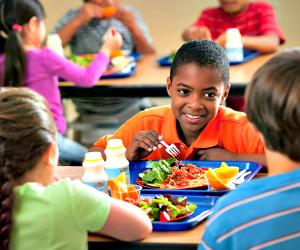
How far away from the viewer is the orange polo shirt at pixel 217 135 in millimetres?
2174

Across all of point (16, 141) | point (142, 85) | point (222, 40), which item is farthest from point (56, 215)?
point (222, 40)

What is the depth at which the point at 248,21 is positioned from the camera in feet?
12.5

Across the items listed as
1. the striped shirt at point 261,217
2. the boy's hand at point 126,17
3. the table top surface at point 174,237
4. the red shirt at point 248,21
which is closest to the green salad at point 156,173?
the table top surface at point 174,237

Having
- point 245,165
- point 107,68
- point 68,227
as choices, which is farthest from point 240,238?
point 107,68

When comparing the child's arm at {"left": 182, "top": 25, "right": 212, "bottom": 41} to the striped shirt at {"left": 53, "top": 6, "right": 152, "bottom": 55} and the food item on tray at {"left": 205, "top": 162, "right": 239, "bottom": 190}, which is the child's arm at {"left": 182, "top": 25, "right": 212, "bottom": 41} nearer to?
the striped shirt at {"left": 53, "top": 6, "right": 152, "bottom": 55}

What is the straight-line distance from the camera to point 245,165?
79.5 inches

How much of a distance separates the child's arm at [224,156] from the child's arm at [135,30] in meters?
1.79

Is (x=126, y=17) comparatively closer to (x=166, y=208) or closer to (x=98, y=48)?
(x=98, y=48)

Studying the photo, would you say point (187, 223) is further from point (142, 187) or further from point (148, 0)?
point (148, 0)

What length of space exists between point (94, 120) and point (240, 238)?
2.46 m

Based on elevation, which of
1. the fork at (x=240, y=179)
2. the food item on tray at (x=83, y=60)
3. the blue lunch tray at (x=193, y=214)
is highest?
the blue lunch tray at (x=193, y=214)

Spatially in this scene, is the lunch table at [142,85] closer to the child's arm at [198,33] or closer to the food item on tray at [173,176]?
the child's arm at [198,33]

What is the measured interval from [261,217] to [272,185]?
0.07 m

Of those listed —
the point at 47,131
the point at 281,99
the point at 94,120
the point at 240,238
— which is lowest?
the point at 94,120
